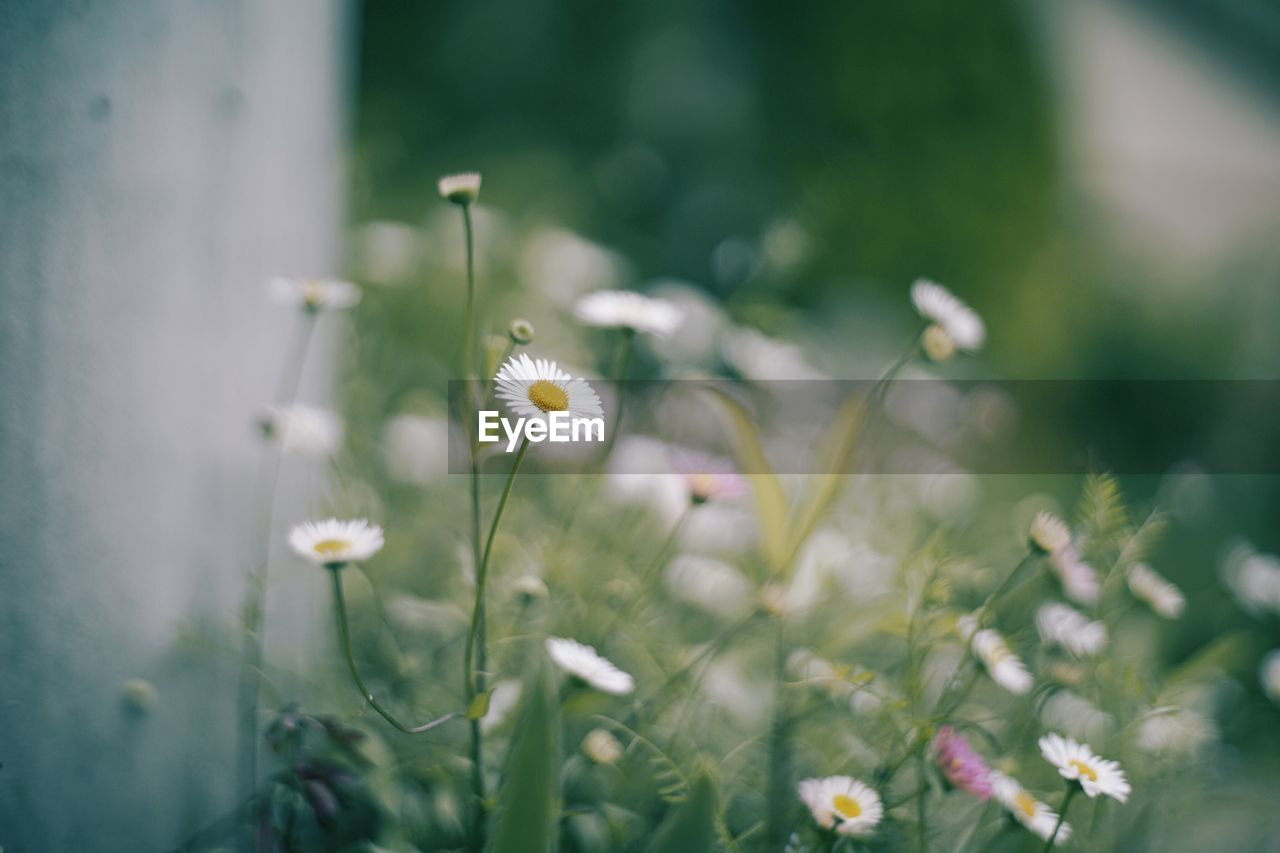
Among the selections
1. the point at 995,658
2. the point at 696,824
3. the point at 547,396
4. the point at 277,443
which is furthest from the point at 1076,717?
the point at 277,443

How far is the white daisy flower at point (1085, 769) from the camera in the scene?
1.55 feet

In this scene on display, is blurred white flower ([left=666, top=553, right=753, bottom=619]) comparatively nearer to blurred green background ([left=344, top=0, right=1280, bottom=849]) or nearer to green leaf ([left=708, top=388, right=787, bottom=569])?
green leaf ([left=708, top=388, right=787, bottom=569])

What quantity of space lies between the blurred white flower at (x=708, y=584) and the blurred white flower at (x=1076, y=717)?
30 centimetres

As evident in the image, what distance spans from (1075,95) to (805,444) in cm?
188

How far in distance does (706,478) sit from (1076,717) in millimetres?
565

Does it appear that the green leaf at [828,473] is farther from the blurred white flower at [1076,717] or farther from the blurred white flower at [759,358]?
the blurred white flower at [1076,717]

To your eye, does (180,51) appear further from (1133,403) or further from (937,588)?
(1133,403)

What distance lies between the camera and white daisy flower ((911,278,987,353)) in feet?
1.96

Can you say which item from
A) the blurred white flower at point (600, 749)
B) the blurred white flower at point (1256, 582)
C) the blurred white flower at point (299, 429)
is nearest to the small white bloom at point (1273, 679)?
the blurred white flower at point (1256, 582)

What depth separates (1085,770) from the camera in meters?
0.49

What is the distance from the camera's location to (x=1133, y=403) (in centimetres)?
220

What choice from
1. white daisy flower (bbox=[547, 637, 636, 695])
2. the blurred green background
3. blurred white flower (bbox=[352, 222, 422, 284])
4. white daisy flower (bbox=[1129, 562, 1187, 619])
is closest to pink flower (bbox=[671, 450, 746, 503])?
white daisy flower (bbox=[547, 637, 636, 695])

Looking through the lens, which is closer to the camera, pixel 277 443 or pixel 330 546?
pixel 330 546

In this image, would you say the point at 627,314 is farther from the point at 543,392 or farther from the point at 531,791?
the point at 531,791
